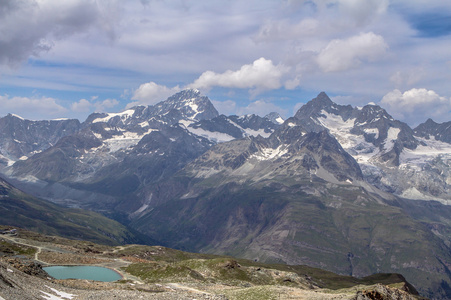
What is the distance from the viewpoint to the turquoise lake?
138 metres

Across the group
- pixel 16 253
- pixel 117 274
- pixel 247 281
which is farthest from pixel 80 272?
pixel 247 281

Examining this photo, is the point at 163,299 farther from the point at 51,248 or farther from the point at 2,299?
the point at 51,248

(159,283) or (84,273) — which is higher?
(159,283)

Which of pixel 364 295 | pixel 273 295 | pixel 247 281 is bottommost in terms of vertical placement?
pixel 247 281

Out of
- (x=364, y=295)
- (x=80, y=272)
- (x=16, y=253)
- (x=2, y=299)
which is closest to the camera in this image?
(x=2, y=299)

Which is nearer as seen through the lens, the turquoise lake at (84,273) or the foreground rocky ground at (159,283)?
the foreground rocky ground at (159,283)

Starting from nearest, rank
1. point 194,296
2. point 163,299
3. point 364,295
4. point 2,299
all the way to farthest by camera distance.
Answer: point 2,299
point 364,295
point 163,299
point 194,296

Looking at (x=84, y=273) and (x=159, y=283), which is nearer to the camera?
(x=159, y=283)

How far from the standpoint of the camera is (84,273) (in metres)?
144

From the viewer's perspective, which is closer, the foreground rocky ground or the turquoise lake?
the foreground rocky ground

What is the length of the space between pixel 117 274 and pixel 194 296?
73.5m

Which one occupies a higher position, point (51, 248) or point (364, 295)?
point (364, 295)

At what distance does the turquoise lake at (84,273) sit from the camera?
452ft

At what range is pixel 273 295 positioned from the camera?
8756 centimetres
